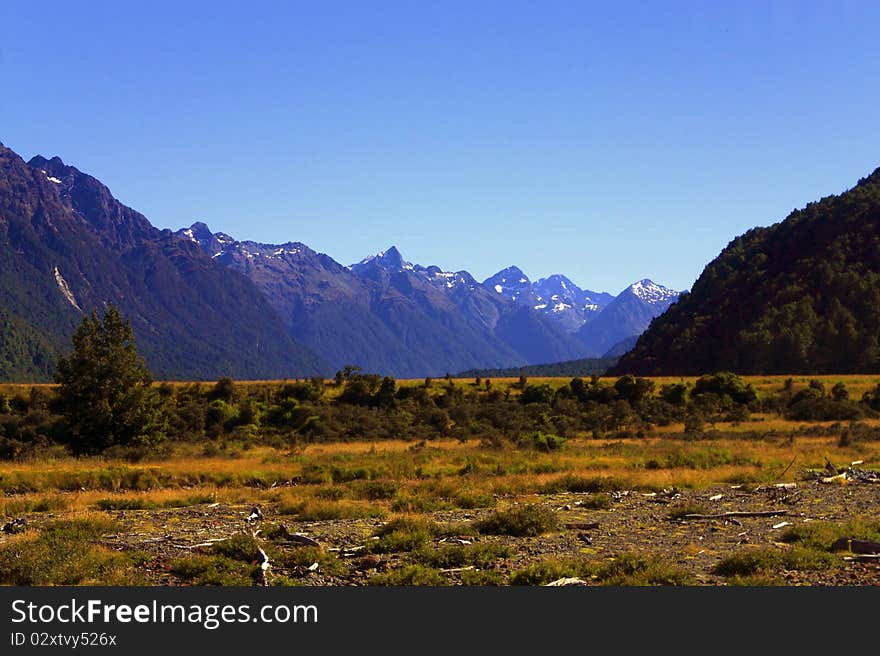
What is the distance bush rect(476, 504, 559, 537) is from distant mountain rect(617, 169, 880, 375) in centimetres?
9058

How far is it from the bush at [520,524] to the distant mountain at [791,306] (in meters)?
90.6

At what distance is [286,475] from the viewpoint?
99.0 ft

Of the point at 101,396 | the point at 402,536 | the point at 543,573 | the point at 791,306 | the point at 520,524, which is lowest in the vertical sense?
the point at 520,524

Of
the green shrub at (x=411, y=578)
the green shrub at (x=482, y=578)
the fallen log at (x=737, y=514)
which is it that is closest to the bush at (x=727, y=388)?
the fallen log at (x=737, y=514)

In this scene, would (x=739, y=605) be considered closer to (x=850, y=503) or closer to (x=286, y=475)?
(x=850, y=503)

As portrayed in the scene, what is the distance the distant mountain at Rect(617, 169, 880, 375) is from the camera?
3856 inches

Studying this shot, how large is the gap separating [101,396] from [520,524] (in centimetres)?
2798

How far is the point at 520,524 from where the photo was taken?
1708 centimetres

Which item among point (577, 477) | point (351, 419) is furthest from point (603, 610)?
point (351, 419)

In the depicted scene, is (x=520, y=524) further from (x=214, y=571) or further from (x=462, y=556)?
(x=214, y=571)

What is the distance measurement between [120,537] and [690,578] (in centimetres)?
1235

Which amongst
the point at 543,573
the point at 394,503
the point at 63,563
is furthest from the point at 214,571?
the point at 394,503

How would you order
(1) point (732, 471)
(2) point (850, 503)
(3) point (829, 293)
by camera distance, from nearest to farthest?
1. (2) point (850, 503)
2. (1) point (732, 471)
3. (3) point (829, 293)

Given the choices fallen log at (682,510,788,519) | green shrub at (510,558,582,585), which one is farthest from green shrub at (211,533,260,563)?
fallen log at (682,510,788,519)
